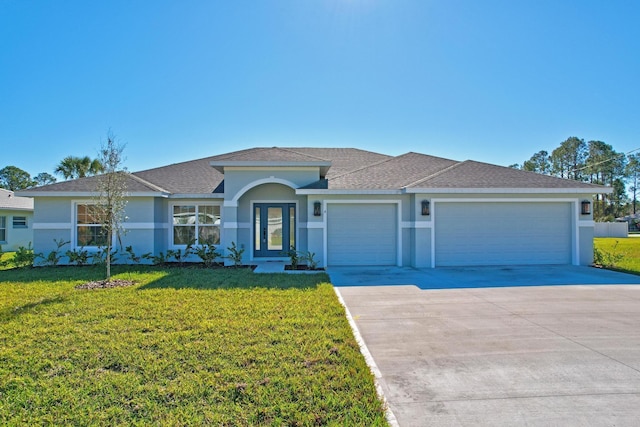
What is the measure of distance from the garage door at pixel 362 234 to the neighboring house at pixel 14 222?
18924mm

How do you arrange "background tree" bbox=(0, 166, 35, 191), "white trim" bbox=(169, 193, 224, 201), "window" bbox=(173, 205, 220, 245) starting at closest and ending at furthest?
"white trim" bbox=(169, 193, 224, 201) < "window" bbox=(173, 205, 220, 245) < "background tree" bbox=(0, 166, 35, 191)

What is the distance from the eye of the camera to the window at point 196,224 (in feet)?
45.0

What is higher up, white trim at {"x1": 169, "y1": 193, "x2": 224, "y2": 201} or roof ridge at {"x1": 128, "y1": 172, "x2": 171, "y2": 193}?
roof ridge at {"x1": 128, "y1": 172, "x2": 171, "y2": 193}

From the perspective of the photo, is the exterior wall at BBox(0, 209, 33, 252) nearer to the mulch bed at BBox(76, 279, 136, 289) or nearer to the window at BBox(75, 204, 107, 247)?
the window at BBox(75, 204, 107, 247)

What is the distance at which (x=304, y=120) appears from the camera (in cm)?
1817

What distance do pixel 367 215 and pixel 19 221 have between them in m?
21.6

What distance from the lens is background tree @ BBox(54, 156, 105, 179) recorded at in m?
27.5

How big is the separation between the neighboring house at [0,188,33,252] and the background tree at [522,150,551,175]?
60536 millimetres

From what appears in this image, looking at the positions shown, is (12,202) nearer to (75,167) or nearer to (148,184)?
(75,167)

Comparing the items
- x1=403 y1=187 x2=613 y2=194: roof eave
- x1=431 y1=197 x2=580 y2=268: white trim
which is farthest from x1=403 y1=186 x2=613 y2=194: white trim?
x1=431 y1=197 x2=580 y2=268: white trim

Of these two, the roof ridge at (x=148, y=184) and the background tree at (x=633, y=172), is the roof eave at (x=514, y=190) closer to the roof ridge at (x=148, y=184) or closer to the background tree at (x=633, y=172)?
the roof ridge at (x=148, y=184)

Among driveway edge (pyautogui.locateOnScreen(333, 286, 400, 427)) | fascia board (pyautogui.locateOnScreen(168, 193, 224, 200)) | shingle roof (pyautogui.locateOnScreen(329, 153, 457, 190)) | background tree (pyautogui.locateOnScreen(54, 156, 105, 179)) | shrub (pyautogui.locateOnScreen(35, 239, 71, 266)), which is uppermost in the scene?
background tree (pyautogui.locateOnScreen(54, 156, 105, 179))

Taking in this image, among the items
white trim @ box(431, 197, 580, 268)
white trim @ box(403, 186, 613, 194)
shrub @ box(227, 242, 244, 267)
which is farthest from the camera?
shrub @ box(227, 242, 244, 267)

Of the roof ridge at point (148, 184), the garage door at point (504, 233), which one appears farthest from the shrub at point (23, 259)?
the garage door at point (504, 233)
